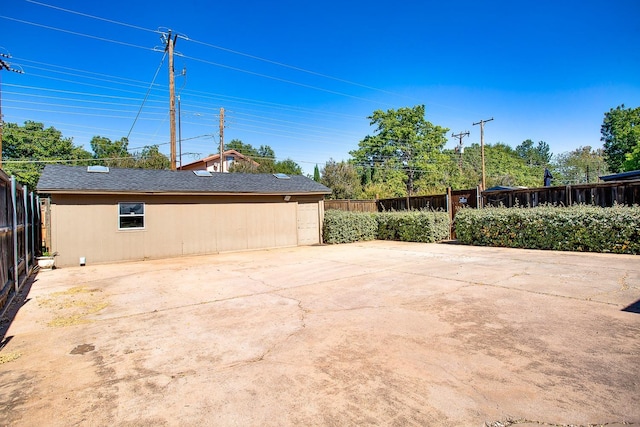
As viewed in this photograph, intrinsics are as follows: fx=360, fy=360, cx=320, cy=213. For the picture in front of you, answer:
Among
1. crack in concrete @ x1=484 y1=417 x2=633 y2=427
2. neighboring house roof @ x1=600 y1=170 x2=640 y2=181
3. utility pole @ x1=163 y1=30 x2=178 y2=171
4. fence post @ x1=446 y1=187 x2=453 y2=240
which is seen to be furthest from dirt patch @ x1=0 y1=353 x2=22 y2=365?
neighboring house roof @ x1=600 y1=170 x2=640 y2=181

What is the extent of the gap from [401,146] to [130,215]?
3133cm

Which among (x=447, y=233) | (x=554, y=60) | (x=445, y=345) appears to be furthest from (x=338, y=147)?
(x=445, y=345)

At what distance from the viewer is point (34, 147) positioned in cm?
3297

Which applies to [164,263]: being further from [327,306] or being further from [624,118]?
[624,118]

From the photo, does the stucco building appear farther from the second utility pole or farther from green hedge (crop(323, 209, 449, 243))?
the second utility pole

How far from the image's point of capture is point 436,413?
2.33m

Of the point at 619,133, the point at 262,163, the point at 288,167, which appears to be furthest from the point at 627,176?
the point at 619,133

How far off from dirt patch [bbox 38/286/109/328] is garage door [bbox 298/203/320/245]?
8415mm

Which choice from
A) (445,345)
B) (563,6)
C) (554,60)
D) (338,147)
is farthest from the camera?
(338,147)

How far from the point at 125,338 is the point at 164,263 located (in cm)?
663

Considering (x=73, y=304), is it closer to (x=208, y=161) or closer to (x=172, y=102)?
(x=172, y=102)

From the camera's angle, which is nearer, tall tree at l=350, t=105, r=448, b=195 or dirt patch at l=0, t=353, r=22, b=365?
dirt patch at l=0, t=353, r=22, b=365

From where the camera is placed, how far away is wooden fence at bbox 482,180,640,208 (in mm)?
9750

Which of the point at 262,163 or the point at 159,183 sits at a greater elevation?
the point at 262,163
